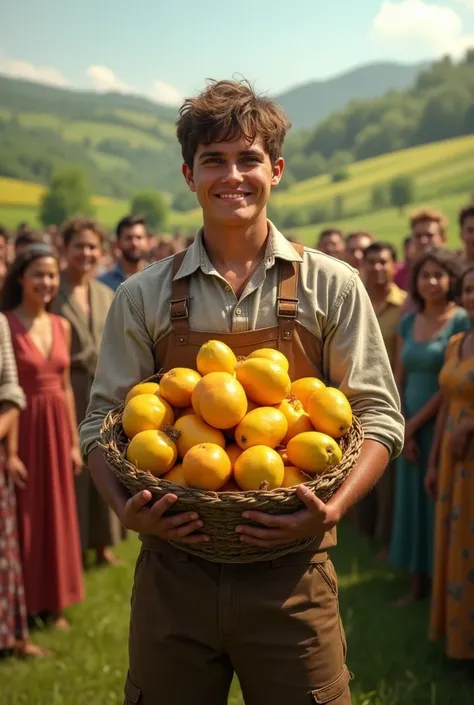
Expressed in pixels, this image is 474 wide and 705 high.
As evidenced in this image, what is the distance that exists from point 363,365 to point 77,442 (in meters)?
3.69

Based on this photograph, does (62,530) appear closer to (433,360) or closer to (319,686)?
(433,360)

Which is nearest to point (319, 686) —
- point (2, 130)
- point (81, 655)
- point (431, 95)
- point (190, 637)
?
point (190, 637)

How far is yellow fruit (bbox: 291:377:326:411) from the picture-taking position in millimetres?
2160

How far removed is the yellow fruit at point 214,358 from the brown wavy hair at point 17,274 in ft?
10.6

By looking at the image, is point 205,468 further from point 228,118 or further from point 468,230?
point 468,230

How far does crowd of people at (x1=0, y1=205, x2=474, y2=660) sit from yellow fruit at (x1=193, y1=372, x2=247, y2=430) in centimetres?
258

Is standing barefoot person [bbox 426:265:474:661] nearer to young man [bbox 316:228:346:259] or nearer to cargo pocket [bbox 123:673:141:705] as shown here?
cargo pocket [bbox 123:673:141:705]

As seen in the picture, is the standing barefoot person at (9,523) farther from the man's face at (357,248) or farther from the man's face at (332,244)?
the man's face at (332,244)

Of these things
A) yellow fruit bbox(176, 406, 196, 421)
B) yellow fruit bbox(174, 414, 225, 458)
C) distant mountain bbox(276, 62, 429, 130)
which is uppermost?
distant mountain bbox(276, 62, 429, 130)

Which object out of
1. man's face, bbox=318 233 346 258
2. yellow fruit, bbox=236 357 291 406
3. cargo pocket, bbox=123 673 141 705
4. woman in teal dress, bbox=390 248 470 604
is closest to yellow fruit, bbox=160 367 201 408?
yellow fruit, bbox=236 357 291 406

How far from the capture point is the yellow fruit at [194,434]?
2002 millimetres

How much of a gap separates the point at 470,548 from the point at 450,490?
344 millimetres

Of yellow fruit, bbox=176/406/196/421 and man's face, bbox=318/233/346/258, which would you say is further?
man's face, bbox=318/233/346/258

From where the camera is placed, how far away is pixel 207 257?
238 centimetres
